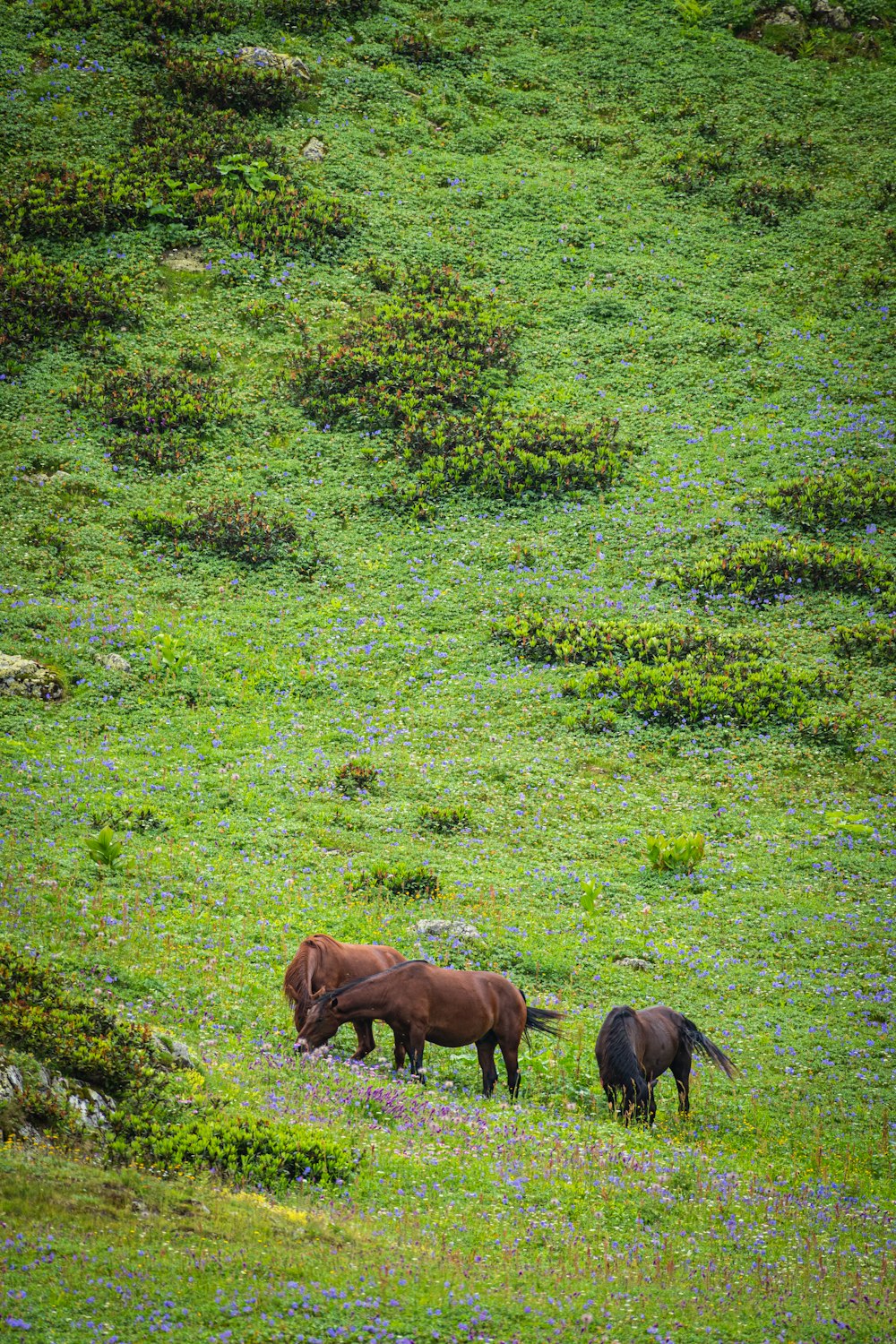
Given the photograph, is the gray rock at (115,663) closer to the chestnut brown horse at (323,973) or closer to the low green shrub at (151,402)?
the low green shrub at (151,402)

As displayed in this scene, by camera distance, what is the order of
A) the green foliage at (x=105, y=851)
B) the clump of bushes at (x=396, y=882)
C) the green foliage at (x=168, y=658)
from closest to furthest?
the green foliage at (x=105, y=851) → the clump of bushes at (x=396, y=882) → the green foliage at (x=168, y=658)

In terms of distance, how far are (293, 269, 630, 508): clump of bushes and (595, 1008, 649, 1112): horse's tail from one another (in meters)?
18.7

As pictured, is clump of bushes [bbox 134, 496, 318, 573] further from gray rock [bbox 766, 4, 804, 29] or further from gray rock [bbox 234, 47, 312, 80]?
gray rock [bbox 766, 4, 804, 29]

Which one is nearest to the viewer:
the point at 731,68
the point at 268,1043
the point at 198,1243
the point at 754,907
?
the point at 198,1243

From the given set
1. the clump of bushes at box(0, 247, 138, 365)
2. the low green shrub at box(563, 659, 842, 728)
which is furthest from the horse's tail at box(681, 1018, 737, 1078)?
the clump of bushes at box(0, 247, 138, 365)

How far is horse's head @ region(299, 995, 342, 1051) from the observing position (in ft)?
38.1

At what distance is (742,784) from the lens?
66.8 feet

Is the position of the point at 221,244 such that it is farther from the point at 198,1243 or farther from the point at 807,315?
the point at 198,1243

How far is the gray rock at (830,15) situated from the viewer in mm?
44438

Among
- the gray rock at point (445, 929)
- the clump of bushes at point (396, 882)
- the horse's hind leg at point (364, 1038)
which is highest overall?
the horse's hind leg at point (364, 1038)

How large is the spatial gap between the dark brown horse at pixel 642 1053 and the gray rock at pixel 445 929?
3364mm

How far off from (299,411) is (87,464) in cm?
617

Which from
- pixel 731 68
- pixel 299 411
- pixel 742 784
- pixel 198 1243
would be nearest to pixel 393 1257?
pixel 198 1243

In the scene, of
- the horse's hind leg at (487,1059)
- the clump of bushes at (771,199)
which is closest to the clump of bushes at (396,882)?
the horse's hind leg at (487,1059)
